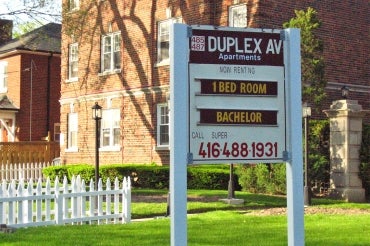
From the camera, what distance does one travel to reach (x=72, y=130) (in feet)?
104

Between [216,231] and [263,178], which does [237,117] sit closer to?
[216,231]

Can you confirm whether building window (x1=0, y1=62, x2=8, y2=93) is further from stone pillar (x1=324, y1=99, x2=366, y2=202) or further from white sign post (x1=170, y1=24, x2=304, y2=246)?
white sign post (x1=170, y1=24, x2=304, y2=246)

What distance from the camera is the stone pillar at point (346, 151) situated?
18.7 metres

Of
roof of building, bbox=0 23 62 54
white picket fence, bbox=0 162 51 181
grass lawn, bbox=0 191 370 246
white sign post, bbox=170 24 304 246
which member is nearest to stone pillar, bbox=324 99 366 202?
grass lawn, bbox=0 191 370 246

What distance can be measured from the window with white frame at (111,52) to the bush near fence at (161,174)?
517cm

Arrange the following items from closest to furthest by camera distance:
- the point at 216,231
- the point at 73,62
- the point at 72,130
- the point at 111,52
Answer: the point at 216,231 → the point at 111,52 → the point at 72,130 → the point at 73,62

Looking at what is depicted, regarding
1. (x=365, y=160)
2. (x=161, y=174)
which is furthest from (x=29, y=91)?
(x=365, y=160)

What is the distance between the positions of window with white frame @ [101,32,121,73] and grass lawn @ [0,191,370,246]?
1447cm

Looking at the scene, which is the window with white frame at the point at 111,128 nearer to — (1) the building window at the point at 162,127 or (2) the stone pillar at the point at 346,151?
(1) the building window at the point at 162,127

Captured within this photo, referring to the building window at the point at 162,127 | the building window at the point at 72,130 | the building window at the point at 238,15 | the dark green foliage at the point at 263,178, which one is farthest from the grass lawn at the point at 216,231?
the building window at the point at 72,130

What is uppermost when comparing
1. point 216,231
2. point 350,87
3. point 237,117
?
point 350,87

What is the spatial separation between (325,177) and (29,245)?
467 inches

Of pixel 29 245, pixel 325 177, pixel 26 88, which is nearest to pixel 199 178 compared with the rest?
pixel 325 177

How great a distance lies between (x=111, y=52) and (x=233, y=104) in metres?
23.0
